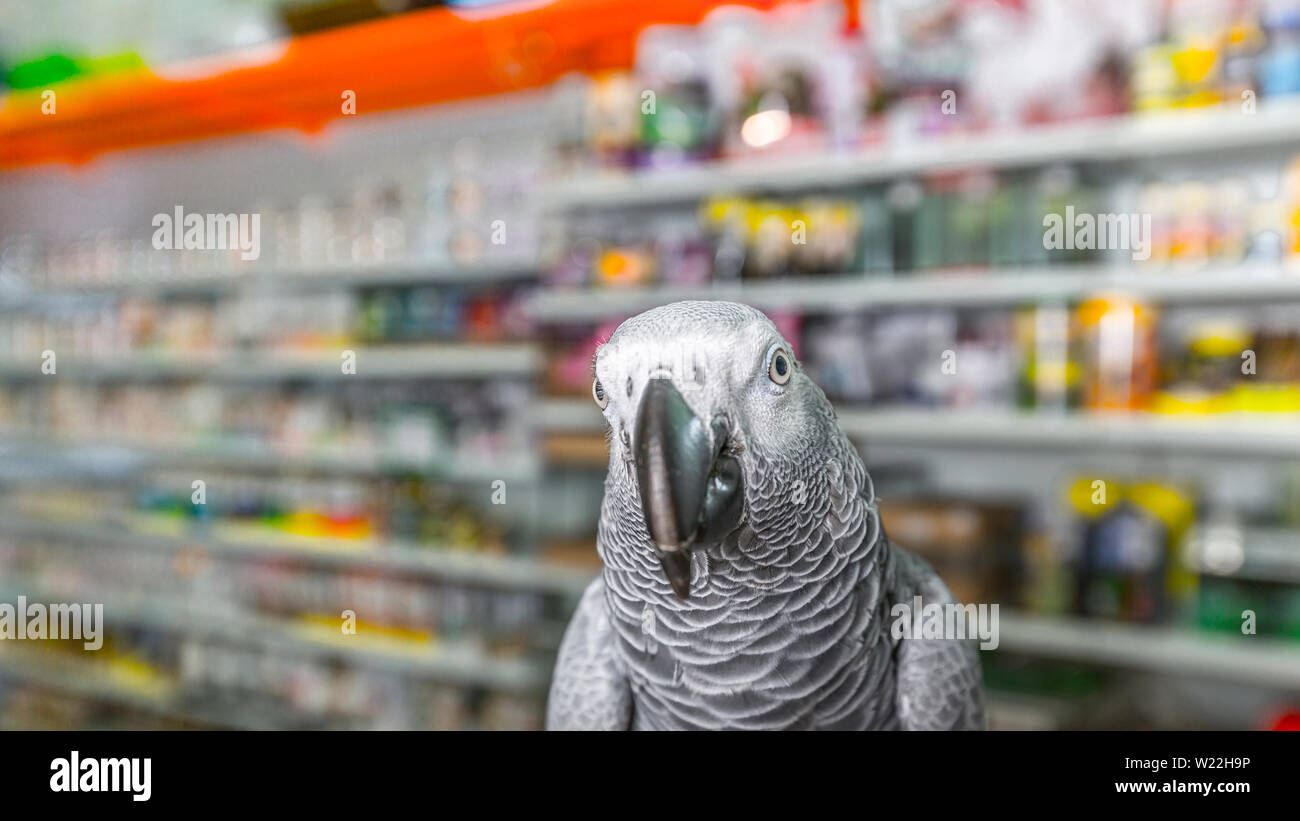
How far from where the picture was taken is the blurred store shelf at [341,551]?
72.4 inches

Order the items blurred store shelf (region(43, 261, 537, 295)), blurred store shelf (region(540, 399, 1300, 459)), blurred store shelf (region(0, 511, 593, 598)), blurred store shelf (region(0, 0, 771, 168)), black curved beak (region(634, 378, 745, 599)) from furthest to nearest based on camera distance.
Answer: blurred store shelf (region(43, 261, 537, 295)), blurred store shelf (region(0, 511, 593, 598)), blurred store shelf (region(0, 0, 771, 168)), blurred store shelf (region(540, 399, 1300, 459)), black curved beak (region(634, 378, 745, 599))

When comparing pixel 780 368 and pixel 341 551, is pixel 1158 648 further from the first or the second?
pixel 341 551

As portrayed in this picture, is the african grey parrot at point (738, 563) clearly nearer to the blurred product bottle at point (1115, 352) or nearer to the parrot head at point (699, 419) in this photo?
the parrot head at point (699, 419)

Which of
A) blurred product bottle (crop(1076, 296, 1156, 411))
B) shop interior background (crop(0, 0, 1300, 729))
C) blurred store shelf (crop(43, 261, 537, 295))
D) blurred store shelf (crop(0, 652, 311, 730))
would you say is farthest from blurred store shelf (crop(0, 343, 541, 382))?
blurred product bottle (crop(1076, 296, 1156, 411))

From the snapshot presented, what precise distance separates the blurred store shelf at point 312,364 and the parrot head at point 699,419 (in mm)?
1394

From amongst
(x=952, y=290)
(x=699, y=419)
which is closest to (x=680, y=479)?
(x=699, y=419)

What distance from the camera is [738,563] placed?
1.50ft

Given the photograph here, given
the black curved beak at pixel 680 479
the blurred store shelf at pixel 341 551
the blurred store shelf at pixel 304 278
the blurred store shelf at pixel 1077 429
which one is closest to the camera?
the black curved beak at pixel 680 479

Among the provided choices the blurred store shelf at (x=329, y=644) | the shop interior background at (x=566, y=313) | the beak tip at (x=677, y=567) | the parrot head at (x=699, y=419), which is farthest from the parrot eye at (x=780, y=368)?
the blurred store shelf at (x=329, y=644)

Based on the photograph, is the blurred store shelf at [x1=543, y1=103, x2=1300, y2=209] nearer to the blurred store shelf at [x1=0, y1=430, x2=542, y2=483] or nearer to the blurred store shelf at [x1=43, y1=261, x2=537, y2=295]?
the blurred store shelf at [x1=43, y1=261, x2=537, y2=295]

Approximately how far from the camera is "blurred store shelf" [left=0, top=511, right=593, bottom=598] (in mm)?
1840

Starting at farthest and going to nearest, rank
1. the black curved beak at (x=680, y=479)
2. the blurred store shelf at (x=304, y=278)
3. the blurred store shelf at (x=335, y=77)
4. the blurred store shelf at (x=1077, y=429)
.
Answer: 1. the blurred store shelf at (x=304, y=278)
2. the blurred store shelf at (x=335, y=77)
3. the blurred store shelf at (x=1077, y=429)
4. the black curved beak at (x=680, y=479)
